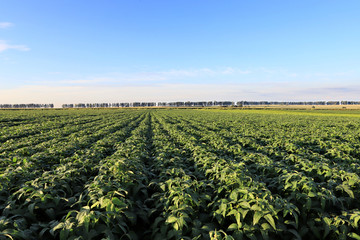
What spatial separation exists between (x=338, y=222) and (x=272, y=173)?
123 inches

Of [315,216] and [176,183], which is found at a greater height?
[176,183]

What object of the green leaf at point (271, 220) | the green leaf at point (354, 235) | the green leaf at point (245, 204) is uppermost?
the green leaf at point (245, 204)

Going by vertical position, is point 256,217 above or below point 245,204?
below

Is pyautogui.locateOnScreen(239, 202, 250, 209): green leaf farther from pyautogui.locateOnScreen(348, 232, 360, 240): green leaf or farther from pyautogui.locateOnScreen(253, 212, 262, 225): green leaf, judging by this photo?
pyautogui.locateOnScreen(348, 232, 360, 240): green leaf

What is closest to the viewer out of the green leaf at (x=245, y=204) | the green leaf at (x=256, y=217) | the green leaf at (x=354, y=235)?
the green leaf at (x=256, y=217)

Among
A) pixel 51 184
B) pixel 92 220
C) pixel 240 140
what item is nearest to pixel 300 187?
pixel 92 220

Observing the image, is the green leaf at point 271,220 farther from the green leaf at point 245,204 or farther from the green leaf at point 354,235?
the green leaf at point 354,235

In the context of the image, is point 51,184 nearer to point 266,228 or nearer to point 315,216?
point 266,228

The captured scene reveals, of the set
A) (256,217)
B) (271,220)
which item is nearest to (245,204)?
(256,217)

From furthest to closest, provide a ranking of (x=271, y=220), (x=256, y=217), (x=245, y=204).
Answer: (x=245, y=204) < (x=256, y=217) < (x=271, y=220)

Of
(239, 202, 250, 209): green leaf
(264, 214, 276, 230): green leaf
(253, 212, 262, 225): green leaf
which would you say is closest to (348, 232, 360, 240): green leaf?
(264, 214, 276, 230): green leaf

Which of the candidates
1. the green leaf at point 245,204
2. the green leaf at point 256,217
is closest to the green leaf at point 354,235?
the green leaf at point 256,217

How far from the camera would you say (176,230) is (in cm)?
346

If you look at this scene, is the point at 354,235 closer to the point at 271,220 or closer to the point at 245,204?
the point at 271,220
